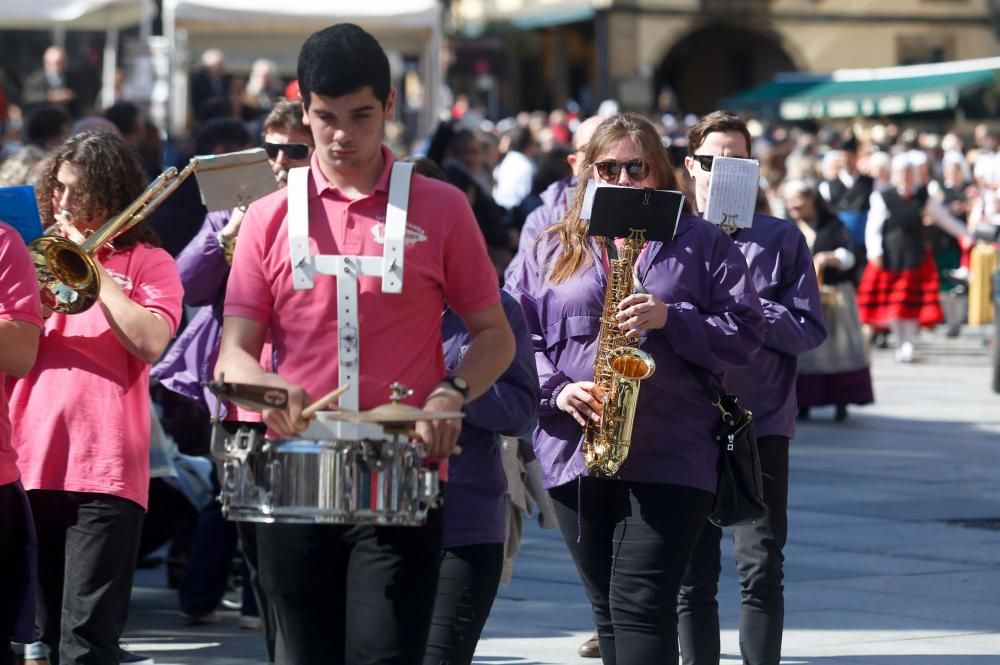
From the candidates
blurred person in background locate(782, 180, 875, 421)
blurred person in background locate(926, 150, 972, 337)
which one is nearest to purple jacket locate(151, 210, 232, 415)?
blurred person in background locate(782, 180, 875, 421)

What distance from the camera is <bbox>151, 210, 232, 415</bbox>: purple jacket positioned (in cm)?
662

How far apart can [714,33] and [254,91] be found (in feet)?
161

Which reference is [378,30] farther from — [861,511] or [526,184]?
[861,511]

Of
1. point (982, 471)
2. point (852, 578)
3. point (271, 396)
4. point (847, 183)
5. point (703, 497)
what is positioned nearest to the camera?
point (271, 396)

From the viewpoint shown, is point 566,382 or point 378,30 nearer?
point 566,382

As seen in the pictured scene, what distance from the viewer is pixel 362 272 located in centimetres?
405

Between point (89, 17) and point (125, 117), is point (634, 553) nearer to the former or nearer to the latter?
point (125, 117)

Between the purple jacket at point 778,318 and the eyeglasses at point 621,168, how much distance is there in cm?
97

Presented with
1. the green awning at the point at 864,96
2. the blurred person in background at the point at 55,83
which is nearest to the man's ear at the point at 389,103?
the blurred person in background at the point at 55,83

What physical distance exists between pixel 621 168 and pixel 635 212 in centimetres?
32

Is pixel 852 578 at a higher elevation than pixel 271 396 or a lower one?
lower

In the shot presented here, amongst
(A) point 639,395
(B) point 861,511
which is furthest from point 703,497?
(B) point 861,511

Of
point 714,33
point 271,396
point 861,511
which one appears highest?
point 714,33

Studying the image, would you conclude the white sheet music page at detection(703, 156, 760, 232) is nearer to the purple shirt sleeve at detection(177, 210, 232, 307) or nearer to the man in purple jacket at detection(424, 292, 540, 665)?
the man in purple jacket at detection(424, 292, 540, 665)
